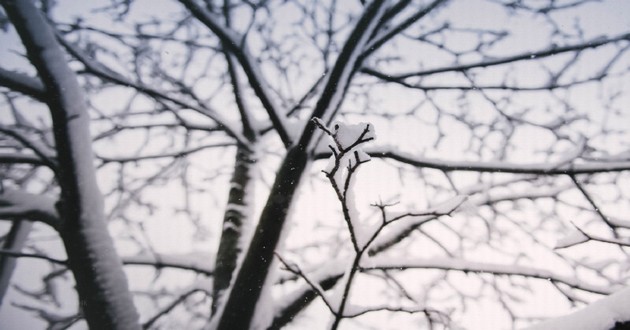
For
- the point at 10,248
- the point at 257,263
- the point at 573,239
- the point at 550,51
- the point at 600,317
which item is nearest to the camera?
the point at 600,317

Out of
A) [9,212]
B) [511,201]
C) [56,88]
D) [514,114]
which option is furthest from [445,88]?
[9,212]

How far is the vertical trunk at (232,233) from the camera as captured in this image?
2.61 meters

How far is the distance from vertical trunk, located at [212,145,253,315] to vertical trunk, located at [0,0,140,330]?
75 centimetres

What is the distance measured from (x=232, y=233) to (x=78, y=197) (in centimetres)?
111

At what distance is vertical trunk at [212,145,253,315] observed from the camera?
2.61 meters

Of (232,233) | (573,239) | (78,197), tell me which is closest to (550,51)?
(573,239)

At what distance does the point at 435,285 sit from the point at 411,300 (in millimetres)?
484

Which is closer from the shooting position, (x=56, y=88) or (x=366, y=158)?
(x=366, y=158)

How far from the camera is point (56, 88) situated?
1.89m

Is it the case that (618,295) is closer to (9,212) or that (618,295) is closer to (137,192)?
(9,212)

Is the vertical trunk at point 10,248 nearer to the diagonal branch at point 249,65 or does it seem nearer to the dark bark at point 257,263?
the dark bark at point 257,263

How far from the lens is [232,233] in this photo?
2.77 metres

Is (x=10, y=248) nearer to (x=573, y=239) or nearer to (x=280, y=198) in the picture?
(x=280, y=198)

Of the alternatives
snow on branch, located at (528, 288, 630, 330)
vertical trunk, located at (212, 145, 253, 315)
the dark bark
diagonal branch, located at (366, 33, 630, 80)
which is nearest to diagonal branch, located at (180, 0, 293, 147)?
the dark bark
